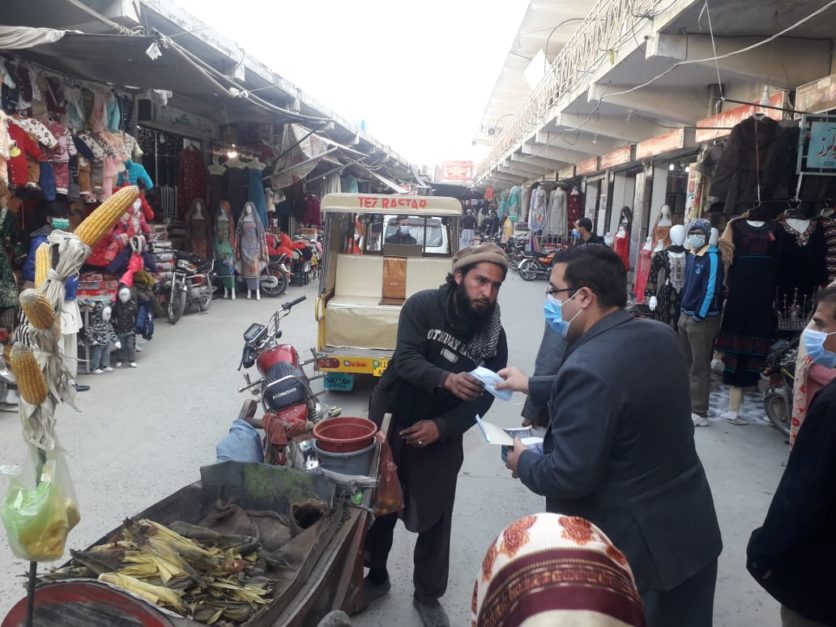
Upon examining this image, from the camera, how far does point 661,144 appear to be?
388 inches

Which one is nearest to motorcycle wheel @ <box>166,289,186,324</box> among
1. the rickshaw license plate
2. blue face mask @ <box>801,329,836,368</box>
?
the rickshaw license plate

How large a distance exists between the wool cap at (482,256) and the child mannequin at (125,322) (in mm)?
5170

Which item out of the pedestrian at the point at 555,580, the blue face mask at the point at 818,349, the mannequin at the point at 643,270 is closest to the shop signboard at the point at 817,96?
the blue face mask at the point at 818,349

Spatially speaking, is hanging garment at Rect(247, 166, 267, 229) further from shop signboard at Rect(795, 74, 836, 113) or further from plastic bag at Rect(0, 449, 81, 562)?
plastic bag at Rect(0, 449, 81, 562)

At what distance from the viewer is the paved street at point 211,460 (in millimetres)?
3129

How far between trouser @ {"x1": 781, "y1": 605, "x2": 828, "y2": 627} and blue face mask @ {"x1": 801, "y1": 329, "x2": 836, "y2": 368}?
1629mm

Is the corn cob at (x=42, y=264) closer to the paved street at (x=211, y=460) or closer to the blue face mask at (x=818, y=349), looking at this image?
the paved street at (x=211, y=460)

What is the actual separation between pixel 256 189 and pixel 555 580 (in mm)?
11828

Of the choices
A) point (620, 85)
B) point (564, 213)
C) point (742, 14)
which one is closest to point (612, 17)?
point (620, 85)

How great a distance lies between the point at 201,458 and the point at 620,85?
291 inches

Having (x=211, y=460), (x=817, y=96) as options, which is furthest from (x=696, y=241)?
(x=211, y=460)

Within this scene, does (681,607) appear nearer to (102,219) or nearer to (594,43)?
(102,219)

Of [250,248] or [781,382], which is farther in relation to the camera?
[250,248]

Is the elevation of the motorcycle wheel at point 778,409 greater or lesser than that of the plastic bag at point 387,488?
lesser
